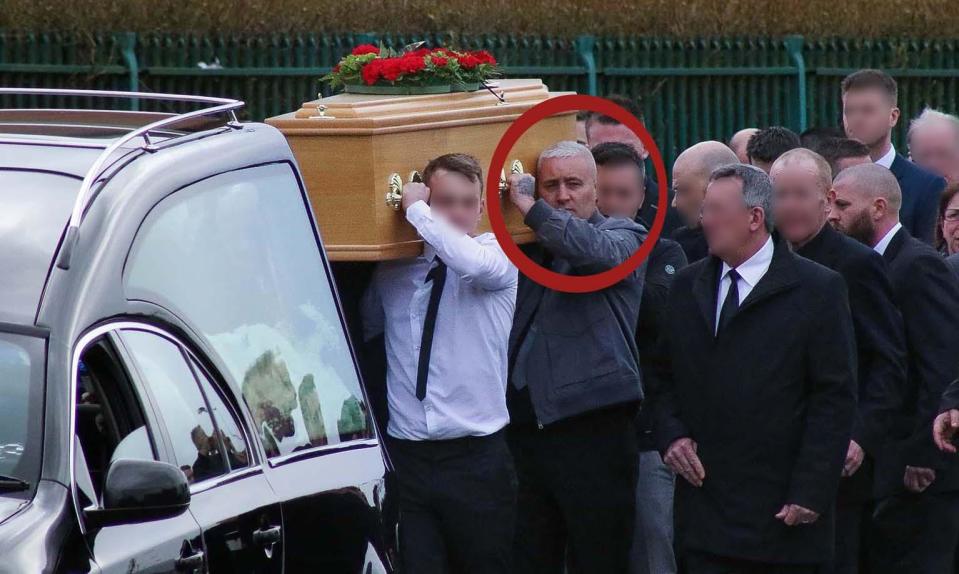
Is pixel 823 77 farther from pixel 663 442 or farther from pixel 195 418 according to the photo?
pixel 195 418

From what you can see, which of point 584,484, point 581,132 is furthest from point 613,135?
point 584,484

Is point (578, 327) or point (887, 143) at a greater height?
point (887, 143)

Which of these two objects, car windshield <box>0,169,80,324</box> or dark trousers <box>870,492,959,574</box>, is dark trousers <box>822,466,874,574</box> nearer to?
dark trousers <box>870,492,959,574</box>

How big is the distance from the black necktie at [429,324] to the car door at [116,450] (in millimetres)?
2640

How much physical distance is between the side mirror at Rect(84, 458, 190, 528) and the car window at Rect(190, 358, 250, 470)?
656 millimetres

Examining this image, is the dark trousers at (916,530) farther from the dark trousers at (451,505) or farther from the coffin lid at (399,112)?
the coffin lid at (399,112)

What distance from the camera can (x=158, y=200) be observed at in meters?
4.22

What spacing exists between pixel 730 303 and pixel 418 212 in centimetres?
127

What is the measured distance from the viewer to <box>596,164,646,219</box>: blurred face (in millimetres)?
7926

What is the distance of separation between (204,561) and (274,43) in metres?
6.62

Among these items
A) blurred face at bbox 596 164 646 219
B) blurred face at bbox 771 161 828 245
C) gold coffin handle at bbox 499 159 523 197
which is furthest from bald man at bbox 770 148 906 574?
gold coffin handle at bbox 499 159 523 197

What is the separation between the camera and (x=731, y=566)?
645 centimetres

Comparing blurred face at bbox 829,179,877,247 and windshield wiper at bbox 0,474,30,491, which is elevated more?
windshield wiper at bbox 0,474,30,491

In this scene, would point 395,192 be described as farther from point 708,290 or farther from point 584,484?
point 584,484
